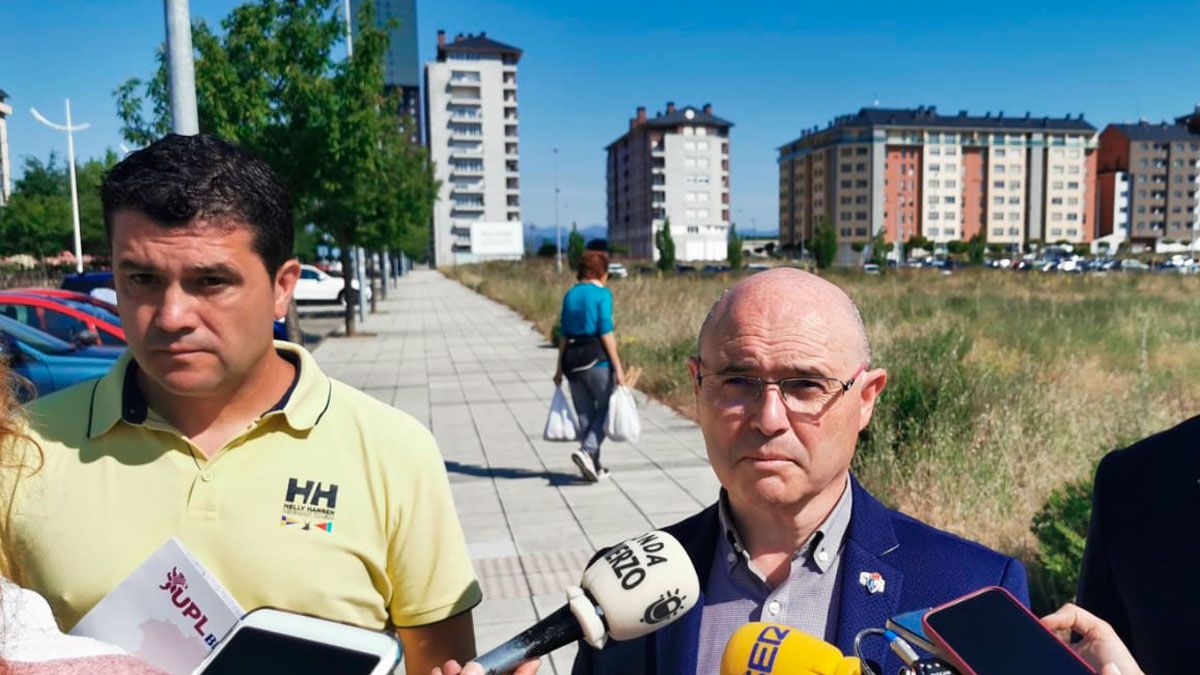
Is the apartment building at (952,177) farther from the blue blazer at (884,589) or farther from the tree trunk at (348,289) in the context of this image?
the blue blazer at (884,589)

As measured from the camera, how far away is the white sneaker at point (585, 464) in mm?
7379

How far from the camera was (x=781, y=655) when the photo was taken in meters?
1.27

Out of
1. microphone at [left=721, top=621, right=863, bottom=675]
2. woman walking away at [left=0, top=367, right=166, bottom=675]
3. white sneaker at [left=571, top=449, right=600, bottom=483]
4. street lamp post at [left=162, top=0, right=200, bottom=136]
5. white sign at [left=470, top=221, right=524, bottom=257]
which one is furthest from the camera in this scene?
white sign at [left=470, top=221, right=524, bottom=257]

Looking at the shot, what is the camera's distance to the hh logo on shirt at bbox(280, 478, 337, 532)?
73.0 inches

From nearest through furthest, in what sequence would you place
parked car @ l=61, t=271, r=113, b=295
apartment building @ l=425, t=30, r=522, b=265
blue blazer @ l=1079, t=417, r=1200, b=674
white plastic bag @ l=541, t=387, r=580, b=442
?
blue blazer @ l=1079, t=417, r=1200, b=674 < white plastic bag @ l=541, t=387, r=580, b=442 < parked car @ l=61, t=271, r=113, b=295 < apartment building @ l=425, t=30, r=522, b=265

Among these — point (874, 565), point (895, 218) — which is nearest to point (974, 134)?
point (895, 218)

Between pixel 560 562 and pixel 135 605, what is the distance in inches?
160

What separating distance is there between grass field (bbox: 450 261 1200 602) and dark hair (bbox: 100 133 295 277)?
4339mm

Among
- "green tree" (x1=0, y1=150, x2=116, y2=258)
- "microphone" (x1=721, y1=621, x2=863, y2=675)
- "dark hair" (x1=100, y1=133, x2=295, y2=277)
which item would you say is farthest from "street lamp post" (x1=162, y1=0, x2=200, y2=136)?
"green tree" (x1=0, y1=150, x2=116, y2=258)

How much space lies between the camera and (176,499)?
1.84 meters

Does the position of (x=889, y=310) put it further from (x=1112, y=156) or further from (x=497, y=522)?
(x=1112, y=156)

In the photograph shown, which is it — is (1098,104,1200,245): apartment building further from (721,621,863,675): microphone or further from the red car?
(721,621,863,675): microphone

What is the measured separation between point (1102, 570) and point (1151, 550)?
165 mm

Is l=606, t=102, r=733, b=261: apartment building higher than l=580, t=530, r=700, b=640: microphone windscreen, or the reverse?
l=606, t=102, r=733, b=261: apartment building
